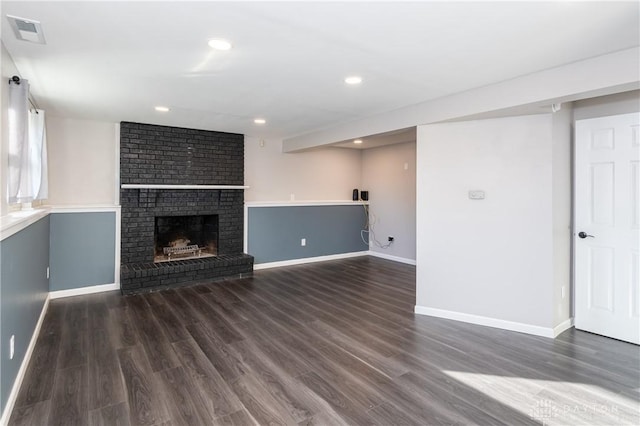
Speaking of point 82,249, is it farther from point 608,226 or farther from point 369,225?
point 608,226

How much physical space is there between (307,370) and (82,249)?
359 cm

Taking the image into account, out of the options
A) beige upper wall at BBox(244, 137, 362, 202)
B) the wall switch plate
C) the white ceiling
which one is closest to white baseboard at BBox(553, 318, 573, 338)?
the wall switch plate

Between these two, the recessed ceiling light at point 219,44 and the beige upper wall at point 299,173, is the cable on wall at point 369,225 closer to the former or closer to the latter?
the beige upper wall at point 299,173

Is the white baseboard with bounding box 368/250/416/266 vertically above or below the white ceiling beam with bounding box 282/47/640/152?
below

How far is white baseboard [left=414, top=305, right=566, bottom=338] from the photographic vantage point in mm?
3111

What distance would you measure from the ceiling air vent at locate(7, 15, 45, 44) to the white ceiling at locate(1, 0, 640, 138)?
0.05 meters

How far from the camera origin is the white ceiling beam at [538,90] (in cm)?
232

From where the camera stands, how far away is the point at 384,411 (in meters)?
2.03

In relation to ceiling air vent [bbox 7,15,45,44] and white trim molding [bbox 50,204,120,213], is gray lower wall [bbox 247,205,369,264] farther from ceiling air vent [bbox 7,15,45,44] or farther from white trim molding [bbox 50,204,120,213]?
ceiling air vent [bbox 7,15,45,44]

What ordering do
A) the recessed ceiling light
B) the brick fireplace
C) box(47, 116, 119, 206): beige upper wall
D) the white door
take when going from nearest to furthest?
1. the recessed ceiling light
2. the white door
3. box(47, 116, 119, 206): beige upper wall
4. the brick fireplace

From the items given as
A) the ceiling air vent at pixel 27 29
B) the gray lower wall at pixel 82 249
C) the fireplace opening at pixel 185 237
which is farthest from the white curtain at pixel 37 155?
the fireplace opening at pixel 185 237

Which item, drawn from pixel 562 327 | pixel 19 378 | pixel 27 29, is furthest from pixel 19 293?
pixel 562 327

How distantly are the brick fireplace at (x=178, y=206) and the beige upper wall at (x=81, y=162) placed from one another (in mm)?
233

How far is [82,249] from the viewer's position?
4.41 meters
